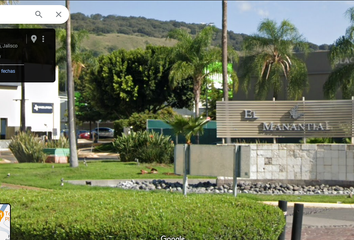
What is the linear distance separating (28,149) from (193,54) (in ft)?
52.3

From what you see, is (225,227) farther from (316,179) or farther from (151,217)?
(316,179)

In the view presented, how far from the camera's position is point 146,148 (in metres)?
26.4

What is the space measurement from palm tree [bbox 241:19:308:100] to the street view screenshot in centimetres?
8

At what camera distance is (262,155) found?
18828mm

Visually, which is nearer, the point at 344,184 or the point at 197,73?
the point at 344,184

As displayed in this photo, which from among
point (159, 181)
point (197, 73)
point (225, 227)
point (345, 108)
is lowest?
point (159, 181)

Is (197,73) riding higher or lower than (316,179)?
higher

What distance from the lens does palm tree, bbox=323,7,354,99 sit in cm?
3002

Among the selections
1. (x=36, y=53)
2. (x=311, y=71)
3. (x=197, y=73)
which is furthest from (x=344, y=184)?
(x=311, y=71)

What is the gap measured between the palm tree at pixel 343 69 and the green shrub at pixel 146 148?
11244 millimetres

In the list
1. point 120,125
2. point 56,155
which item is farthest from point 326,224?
point 120,125

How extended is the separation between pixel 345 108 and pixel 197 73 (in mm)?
20784

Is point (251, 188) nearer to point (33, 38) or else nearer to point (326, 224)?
point (326, 224)
